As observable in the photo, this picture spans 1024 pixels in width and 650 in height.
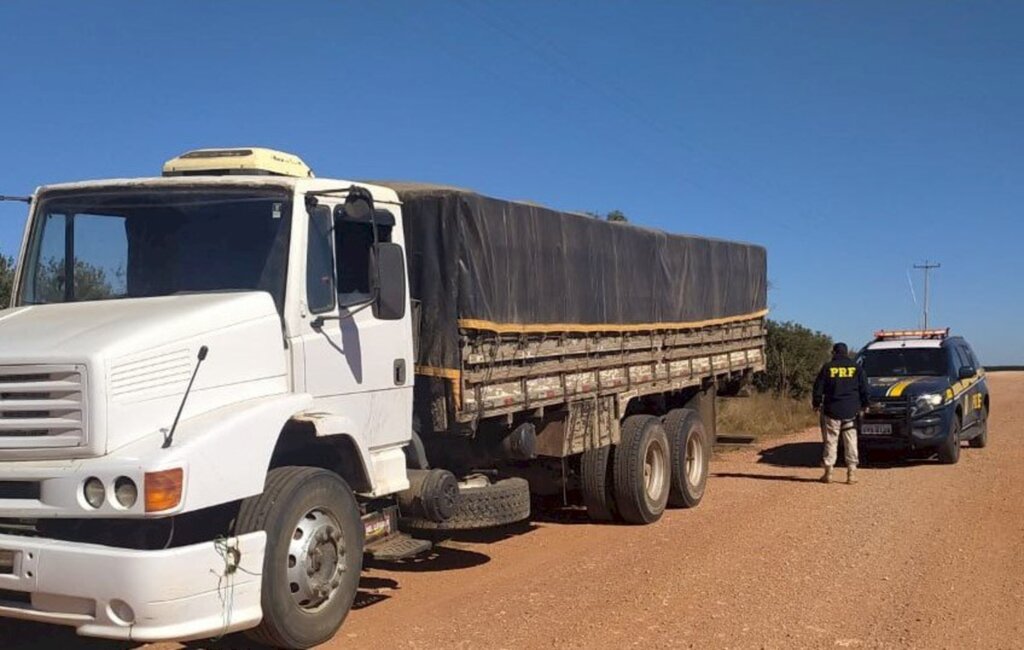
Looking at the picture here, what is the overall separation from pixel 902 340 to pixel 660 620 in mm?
10822

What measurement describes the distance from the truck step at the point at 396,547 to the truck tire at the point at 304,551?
1.66ft

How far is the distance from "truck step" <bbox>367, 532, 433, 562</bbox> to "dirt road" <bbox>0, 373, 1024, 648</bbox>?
0.39 meters

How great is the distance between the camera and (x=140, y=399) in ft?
15.8

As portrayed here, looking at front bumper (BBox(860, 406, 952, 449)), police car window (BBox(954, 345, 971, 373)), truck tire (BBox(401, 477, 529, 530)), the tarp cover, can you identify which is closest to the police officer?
front bumper (BBox(860, 406, 952, 449))

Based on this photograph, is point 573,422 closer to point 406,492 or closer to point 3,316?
point 406,492

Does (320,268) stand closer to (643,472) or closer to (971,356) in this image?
(643,472)

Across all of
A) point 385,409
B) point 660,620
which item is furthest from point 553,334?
point 660,620

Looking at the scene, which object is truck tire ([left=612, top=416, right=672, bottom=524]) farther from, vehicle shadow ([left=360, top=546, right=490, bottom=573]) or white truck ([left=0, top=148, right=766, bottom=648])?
vehicle shadow ([left=360, top=546, right=490, bottom=573])

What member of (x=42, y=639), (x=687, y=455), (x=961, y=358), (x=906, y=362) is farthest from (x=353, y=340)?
(x=961, y=358)

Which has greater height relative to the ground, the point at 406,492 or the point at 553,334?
the point at 553,334

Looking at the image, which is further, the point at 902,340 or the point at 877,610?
the point at 902,340

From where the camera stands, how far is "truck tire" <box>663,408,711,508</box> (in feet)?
34.9

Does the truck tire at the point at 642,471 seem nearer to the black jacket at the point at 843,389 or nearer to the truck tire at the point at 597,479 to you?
the truck tire at the point at 597,479

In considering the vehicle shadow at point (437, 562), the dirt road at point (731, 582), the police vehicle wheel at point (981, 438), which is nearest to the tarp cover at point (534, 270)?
the dirt road at point (731, 582)
